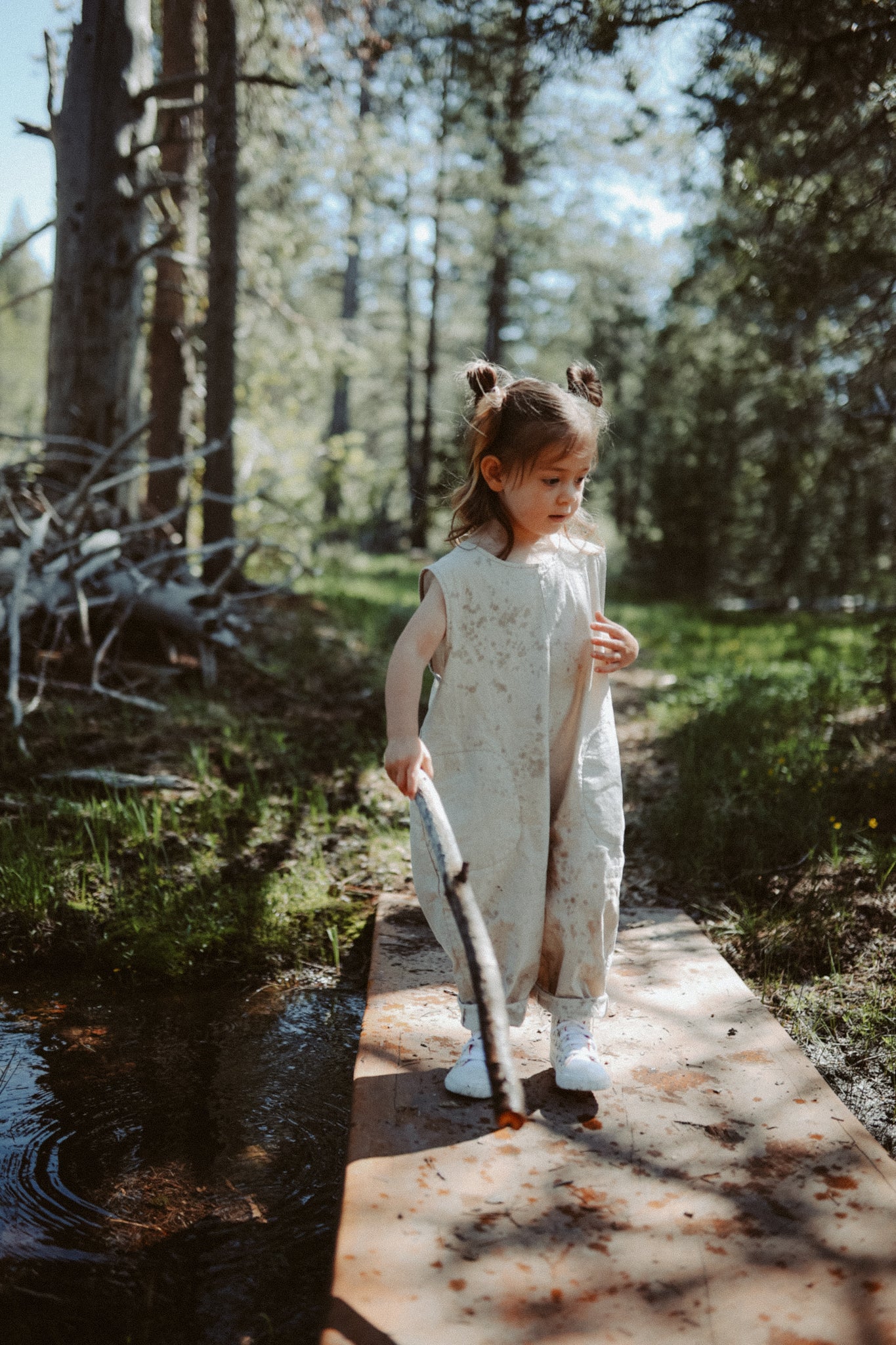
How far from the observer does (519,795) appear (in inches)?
101

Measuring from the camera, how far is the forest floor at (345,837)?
3543 mm

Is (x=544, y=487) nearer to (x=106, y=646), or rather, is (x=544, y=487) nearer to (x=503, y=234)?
(x=106, y=646)

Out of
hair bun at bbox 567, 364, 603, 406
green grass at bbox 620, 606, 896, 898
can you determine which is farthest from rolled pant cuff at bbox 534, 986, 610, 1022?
green grass at bbox 620, 606, 896, 898

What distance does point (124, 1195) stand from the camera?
227 cm

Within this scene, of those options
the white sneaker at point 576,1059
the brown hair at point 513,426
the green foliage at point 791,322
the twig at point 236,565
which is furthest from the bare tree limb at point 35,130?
the white sneaker at point 576,1059

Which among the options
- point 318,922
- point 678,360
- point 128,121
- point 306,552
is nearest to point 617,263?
point 678,360

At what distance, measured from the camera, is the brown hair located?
2.55m

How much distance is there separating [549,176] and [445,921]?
1878 cm

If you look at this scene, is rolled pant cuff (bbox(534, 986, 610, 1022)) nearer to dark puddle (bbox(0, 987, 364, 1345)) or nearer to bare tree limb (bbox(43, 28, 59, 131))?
dark puddle (bbox(0, 987, 364, 1345))

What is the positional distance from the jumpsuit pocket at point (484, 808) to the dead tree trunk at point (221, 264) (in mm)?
5163

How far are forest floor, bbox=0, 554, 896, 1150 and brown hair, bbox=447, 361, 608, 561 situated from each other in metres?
1.74

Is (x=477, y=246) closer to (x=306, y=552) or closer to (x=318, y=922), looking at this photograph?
(x=306, y=552)

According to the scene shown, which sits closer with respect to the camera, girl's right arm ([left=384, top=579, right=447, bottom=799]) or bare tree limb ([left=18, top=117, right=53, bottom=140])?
girl's right arm ([left=384, top=579, right=447, bottom=799])

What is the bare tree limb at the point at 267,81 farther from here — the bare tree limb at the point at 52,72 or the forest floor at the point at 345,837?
the forest floor at the point at 345,837
